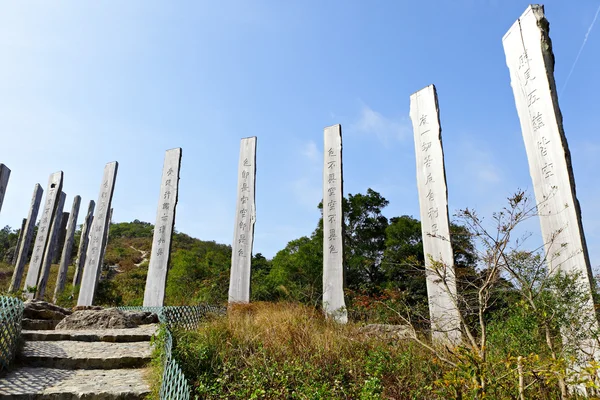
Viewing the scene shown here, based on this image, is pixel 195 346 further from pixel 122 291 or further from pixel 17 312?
pixel 122 291

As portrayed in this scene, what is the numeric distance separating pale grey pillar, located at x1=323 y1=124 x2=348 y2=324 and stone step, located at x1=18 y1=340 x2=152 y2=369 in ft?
10.5

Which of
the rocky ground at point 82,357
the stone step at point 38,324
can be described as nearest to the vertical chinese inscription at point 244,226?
the rocky ground at point 82,357

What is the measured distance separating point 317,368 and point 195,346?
55.8 inches

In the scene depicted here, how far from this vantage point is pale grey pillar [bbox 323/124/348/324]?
7.29 m

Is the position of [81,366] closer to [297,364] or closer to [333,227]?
[297,364]

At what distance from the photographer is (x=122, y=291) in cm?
1695

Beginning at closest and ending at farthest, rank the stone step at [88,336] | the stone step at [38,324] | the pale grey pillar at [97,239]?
1. the stone step at [88,336]
2. the stone step at [38,324]
3. the pale grey pillar at [97,239]

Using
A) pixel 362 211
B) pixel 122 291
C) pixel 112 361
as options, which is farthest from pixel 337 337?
pixel 122 291

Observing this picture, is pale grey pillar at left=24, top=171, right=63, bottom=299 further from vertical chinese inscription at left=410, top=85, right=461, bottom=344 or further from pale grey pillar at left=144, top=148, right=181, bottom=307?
vertical chinese inscription at left=410, top=85, right=461, bottom=344

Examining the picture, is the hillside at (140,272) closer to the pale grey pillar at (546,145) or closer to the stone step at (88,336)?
the stone step at (88,336)

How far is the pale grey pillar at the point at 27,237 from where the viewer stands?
11.9 m

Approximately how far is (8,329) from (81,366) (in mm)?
944

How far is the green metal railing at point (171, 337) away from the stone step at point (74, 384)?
435 millimetres

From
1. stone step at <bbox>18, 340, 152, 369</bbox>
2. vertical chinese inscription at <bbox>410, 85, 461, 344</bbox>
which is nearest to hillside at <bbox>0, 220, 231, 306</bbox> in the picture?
stone step at <bbox>18, 340, 152, 369</bbox>
